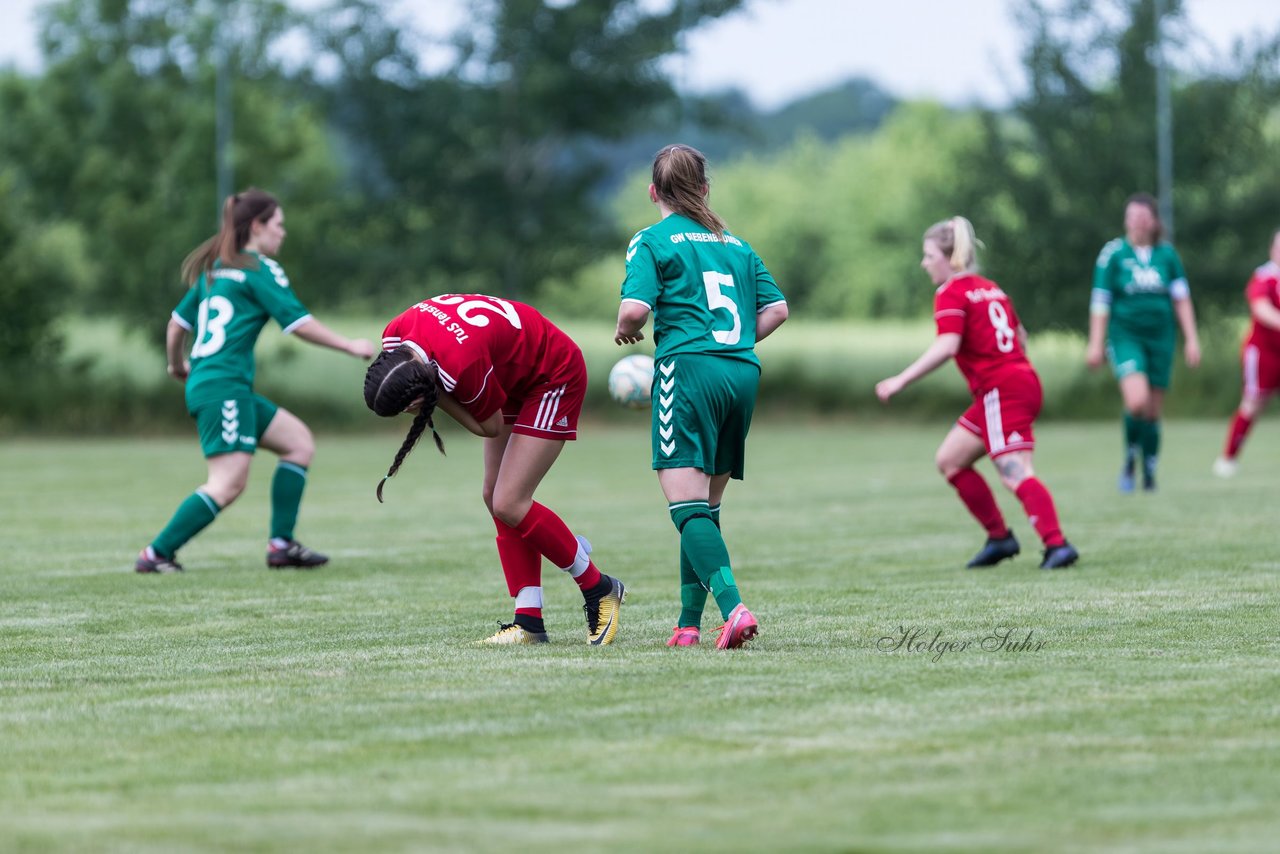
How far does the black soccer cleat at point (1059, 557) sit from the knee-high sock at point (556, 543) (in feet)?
10.6

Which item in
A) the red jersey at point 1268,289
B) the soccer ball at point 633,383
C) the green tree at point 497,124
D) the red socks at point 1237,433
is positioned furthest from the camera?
the green tree at point 497,124

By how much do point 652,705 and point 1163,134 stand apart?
28.9m

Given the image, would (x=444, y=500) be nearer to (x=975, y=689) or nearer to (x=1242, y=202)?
(x=975, y=689)

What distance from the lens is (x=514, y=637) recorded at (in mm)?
6648

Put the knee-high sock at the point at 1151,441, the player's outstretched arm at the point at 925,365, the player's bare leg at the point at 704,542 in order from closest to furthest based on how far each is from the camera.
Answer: the player's bare leg at the point at 704,542 → the player's outstretched arm at the point at 925,365 → the knee-high sock at the point at 1151,441

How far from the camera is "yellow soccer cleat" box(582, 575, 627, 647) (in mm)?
6613

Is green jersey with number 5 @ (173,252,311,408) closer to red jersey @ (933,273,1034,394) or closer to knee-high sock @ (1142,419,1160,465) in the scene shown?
red jersey @ (933,273,1034,394)

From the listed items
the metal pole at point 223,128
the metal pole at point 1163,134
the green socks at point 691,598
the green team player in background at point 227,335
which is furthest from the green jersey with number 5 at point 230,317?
the metal pole at point 1163,134

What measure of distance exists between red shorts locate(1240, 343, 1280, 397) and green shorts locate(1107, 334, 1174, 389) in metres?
1.69

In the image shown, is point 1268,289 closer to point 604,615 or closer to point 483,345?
point 604,615

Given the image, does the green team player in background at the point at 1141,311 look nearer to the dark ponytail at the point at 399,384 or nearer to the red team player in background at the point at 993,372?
the red team player in background at the point at 993,372

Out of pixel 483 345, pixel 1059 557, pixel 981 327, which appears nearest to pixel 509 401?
pixel 483 345

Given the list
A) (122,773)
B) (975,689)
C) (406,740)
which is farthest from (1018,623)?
(122,773)

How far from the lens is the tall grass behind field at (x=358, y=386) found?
27.4 metres
